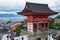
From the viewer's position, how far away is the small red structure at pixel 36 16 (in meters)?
4.90

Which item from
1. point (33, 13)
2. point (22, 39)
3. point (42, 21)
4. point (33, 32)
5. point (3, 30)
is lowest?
point (3, 30)

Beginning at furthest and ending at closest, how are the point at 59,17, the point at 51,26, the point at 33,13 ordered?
the point at 59,17 < the point at 51,26 < the point at 33,13

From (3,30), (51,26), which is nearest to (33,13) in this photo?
(51,26)

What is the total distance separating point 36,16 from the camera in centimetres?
502

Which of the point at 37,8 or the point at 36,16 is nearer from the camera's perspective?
the point at 36,16

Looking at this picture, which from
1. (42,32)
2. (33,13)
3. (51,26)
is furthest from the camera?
(51,26)

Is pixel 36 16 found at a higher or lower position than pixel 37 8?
lower

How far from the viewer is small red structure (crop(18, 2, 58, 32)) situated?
16.1 feet

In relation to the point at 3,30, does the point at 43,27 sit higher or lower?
higher

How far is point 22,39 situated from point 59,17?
35.2 ft

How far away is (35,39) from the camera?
4930 mm

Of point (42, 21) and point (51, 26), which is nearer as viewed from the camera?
point (42, 21)

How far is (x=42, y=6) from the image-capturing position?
5.50 meters

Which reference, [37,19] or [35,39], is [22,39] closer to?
[35,39]
